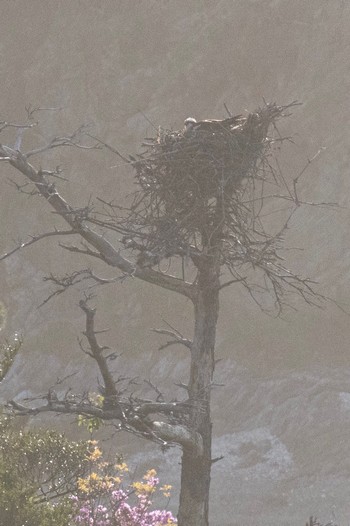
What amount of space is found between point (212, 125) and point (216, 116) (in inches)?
1479

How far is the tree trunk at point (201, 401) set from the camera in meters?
8.85

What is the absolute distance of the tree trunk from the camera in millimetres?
8852

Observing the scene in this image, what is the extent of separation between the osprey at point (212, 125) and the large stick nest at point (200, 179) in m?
0.11

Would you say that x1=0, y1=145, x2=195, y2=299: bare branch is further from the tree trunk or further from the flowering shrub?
the flowering shrub

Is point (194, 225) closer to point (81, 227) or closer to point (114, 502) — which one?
point (81, 227)

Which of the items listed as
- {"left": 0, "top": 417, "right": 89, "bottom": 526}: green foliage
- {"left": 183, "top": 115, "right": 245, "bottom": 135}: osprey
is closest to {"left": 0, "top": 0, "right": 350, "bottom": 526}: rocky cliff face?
{"left": 0, "top": 417, "right": 89, "bottom": 526}: green foliage

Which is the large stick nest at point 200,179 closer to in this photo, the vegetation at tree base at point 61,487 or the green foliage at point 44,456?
the vegetation at tree base at point 61,487

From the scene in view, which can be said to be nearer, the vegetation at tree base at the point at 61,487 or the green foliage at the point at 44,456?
the vegetation at tree base at the point at 61,487

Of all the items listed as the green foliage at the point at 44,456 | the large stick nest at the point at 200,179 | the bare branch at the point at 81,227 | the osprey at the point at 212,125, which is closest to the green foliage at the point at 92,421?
the bare branch at the point at 81,227

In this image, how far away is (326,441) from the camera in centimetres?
3322

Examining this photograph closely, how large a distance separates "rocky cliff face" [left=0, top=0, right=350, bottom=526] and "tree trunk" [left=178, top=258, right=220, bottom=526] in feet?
74.8

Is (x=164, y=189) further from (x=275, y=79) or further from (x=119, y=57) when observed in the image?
(x=119, y=57)

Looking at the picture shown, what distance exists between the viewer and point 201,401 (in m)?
8.89

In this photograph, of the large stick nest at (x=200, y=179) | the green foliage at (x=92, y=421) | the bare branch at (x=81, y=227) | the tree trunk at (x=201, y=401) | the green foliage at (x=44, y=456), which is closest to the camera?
the green foliage at (x=92, y=421)
